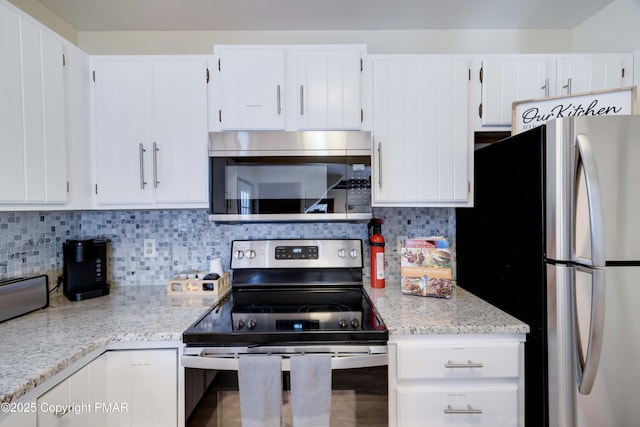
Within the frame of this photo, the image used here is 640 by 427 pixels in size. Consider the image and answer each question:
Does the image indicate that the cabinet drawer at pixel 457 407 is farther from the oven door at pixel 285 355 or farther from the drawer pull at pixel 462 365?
the oven door at pixel 285 355

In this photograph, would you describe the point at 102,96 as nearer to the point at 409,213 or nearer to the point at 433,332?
the point at 409,213

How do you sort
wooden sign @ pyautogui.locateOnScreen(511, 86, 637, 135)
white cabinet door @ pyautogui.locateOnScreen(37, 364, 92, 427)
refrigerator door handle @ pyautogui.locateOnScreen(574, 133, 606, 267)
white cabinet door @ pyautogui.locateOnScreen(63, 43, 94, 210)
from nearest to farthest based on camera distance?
white cabinet door @ pyautogui.locateOnScreen(37, 364, 92, 427) → refrigerator door handle @ pyautogui.locateOnScreen(574, 133, 606, 267) → wooden sign @ pyautogui.locateOnScreen(511, 86, 637, 135) → white cabinet door @ pyautogui.locateOnScreen(63, 43, 94, 210)

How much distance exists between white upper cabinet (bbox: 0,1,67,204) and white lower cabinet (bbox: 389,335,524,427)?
5.30ft

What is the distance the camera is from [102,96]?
62.2 inches

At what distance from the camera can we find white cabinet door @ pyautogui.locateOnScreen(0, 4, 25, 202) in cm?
115

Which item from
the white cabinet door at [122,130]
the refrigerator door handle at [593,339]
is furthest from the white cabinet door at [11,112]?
the refrigerator door handle at [593,339]

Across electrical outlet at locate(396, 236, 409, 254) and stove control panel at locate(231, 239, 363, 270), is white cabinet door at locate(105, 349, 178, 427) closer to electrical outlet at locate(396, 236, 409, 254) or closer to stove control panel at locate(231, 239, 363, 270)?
stove control panel at locate(231, 239, 363, 270)

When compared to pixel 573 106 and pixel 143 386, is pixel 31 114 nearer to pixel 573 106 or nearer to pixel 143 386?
pixel 143 386

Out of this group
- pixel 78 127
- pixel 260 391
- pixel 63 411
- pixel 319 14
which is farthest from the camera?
pixel 319 14

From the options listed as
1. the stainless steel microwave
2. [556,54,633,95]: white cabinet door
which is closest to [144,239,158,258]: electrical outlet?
the stainless steel microwave

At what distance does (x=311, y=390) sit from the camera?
1.14 meters

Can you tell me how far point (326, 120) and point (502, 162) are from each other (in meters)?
0.86

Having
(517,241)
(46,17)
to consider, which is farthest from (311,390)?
(46,17)

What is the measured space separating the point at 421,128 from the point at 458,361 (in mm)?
1100
